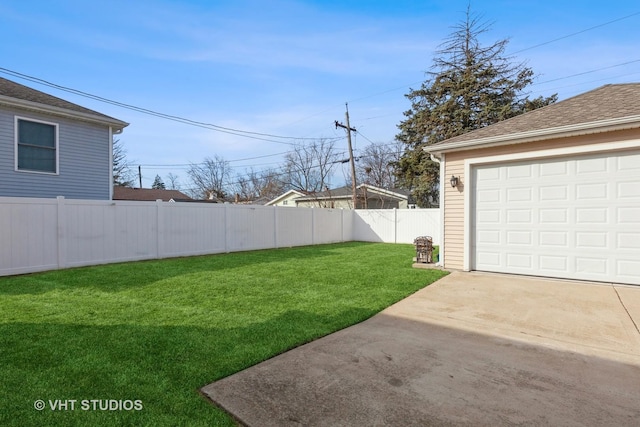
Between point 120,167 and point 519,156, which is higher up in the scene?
point 120,167

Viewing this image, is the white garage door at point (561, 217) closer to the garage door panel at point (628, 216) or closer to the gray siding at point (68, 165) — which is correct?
the garage door panel at point (628, 216)

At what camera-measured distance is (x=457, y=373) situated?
9.18ft

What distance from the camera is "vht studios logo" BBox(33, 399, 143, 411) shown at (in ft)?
7.26

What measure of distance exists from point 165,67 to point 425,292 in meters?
11.9

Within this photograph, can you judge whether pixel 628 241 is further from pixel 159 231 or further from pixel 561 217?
pixel 159 231

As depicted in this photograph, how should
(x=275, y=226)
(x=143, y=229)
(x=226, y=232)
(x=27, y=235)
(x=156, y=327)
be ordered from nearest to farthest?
(x=156, y=327), (x=27, y=235), (x=143, y=229), (x=226, y=232), (x=275, y=226)

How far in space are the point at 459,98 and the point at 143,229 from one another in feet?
58.4

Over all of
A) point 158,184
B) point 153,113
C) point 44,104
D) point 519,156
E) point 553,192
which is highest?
point 153,113

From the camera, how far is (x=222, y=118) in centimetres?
1881

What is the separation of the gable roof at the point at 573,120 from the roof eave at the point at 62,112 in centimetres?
940

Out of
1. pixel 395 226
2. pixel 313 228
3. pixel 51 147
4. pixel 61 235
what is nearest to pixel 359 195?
pixel 395 226

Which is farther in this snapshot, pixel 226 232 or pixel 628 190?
pixel 226 232

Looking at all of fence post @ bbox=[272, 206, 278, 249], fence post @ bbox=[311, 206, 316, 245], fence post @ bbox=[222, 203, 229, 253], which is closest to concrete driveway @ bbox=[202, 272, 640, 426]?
fence post @ bbox=[222, 203, 229, 253]

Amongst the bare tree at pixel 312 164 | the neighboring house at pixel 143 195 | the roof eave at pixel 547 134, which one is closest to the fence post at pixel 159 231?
the roof eave at pixel 547 134
